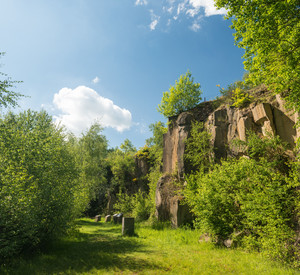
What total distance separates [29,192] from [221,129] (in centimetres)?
1266

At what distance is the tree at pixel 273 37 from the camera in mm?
7324

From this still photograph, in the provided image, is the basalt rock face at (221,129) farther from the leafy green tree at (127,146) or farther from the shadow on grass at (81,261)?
the leafy green tree at (127,146)

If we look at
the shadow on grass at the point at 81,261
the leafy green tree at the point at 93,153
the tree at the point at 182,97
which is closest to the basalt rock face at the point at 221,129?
the tree at the point at 182,97

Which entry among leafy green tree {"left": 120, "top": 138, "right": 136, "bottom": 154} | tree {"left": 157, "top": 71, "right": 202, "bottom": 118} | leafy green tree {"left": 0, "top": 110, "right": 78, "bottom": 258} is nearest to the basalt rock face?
tree {"left": 157, "top": 71, "right": 202, "bottom": 118}

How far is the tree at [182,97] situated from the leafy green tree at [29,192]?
12.9 metres

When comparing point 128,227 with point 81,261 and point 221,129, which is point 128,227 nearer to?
point 81,261

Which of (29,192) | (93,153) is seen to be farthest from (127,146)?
(29,192)

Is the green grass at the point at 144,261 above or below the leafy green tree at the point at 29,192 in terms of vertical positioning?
below

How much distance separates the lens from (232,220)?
905 centimetres

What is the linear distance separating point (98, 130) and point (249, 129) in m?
21.9

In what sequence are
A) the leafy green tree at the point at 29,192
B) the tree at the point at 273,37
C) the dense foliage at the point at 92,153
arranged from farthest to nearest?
the dense foliage at the point at 92,153 → the tree at the point at 273,37 → the leafy green tree at the point at 29,192

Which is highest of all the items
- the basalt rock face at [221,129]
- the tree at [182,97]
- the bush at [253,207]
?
the tree at [182,97]

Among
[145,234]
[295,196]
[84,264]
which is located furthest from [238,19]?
[145,234]

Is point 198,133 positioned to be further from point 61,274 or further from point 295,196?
point 61,274
